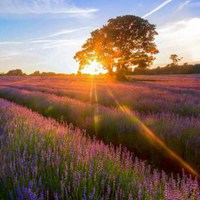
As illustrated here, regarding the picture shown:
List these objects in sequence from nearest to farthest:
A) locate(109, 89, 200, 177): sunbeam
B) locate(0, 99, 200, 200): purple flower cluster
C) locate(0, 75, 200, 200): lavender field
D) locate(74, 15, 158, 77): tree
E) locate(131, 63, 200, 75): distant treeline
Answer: locate(0, 99, 200, 200): purple flower cluster, locate(0, 75, 200, 200): lavender field, locate(109, 89, 200, 177): sunbeam, locate(74, 15, 158, 77): tree, locate(131, 63, 200, 75): distant treeline

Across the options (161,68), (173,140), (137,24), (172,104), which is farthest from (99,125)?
(161,68)

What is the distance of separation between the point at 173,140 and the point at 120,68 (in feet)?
99.6

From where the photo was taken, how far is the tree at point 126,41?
1282 inches

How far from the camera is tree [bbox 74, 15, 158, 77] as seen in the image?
32562 millimetres

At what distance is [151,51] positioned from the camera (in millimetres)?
33188

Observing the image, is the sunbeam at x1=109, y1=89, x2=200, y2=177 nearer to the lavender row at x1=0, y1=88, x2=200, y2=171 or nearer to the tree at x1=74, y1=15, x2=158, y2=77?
the lavender row at x1=0, y1=88, x2=200, y2=171

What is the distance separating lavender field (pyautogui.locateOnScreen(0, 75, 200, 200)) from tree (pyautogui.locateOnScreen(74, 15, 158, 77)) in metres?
23.7

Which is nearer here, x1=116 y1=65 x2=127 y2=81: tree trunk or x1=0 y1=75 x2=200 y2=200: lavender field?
x1=0 y1=75 x2=200 y2=200: lavender field

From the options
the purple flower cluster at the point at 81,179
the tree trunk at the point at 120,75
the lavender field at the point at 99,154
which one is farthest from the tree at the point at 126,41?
the purple flower cluster at the point at 81,179

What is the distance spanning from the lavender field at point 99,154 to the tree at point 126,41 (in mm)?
23745

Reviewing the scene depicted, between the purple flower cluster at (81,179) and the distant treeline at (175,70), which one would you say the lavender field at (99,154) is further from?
the distant treeline at (175,70)

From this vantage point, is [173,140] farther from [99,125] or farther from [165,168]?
[99,125]

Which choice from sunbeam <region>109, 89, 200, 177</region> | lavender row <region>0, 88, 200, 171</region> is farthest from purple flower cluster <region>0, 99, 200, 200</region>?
lavender row <region>0, 88, 200, 171</region>

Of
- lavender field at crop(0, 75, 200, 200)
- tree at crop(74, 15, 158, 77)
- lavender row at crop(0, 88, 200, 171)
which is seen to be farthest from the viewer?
tree at crop(74, 15, 158, 77)
